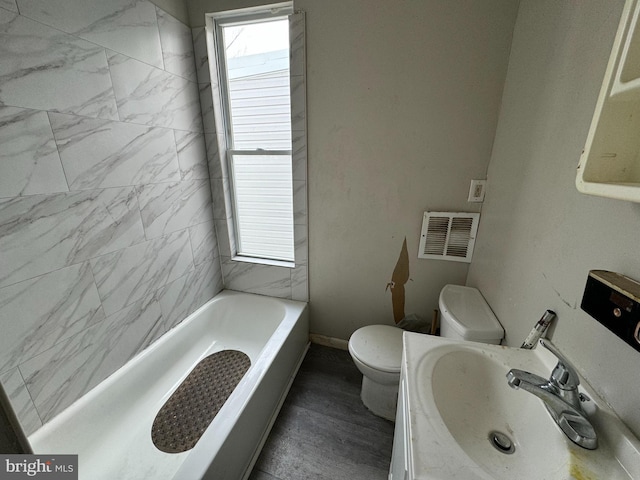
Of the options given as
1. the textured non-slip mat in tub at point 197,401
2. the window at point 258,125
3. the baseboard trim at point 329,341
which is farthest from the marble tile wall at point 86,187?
the baseboard trim at point 329,341

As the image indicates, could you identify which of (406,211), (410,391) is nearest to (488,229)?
(406,211)

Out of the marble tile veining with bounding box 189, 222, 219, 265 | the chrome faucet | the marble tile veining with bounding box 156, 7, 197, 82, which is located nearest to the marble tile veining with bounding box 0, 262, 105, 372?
the marble tile veining with bounding box 189, 222, 219, 265

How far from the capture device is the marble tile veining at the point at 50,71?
2.90ft

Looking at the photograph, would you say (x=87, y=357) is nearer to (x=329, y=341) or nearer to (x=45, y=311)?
(x=45, y=311)

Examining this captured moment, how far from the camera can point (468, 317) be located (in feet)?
3.92

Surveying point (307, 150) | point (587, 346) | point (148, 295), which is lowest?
point (148, 295)

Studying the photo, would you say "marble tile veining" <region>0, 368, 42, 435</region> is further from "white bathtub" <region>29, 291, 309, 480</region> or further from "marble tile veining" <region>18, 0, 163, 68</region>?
"marble tile veining" <region>18, 0, 163, 68</region>

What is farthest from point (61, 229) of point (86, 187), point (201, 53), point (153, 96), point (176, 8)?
point (176, 8)

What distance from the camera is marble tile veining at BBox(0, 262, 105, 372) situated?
93 centimetres

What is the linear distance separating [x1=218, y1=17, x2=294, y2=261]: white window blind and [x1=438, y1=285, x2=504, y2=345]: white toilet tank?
1.12m

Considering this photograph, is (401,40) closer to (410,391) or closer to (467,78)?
(467,78)

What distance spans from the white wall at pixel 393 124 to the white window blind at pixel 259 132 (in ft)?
0.75

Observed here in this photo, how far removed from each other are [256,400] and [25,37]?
1703 mm

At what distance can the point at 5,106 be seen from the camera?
2.88 ft
